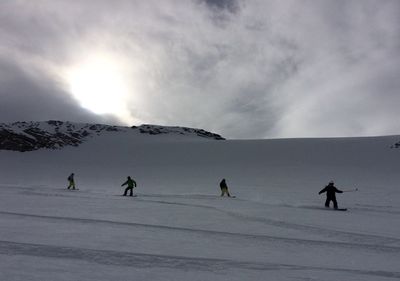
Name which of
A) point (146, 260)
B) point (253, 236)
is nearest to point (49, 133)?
point (253, 236)

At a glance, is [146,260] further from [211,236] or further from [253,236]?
[253,236]

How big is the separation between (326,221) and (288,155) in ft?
107

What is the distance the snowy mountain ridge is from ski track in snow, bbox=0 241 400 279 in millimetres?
49054

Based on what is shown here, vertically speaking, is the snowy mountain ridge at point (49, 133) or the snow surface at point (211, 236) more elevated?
the snowy mountain ridge at point (49, 133)

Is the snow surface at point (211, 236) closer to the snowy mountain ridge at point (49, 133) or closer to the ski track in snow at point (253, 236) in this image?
the ski track in snow at point (253, 236)

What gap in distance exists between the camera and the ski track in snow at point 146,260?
26.0 ft

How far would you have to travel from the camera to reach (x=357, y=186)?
97.6 feet

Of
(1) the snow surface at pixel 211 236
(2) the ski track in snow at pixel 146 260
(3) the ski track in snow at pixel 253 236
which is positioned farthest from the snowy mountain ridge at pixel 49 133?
(2) the ski track in snow at pixel 146 260

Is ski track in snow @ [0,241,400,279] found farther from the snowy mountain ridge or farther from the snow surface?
the snowy mountain ridge

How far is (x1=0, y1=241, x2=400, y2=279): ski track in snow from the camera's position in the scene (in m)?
7.91

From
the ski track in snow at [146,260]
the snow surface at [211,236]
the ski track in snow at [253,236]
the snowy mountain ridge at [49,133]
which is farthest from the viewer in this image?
the snowy mountain ridge at [49,133]

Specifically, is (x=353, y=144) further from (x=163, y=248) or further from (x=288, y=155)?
(x=163, y=248)

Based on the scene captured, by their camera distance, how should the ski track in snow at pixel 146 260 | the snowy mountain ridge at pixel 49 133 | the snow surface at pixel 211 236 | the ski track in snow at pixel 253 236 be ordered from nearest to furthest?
the snow surface at pixel 211 236, the ski track in snow at pixel 146 260, the ski track in snow at pixel 253 236, the snowy mountain ridge at pixel 49 133

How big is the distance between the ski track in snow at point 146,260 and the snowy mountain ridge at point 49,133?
4905 centimetres
